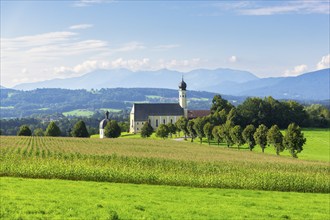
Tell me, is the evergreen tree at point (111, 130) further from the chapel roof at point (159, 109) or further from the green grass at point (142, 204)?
the green grass at point (142, 204)

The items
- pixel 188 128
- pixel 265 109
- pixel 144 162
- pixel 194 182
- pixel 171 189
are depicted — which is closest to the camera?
pixel 171 189

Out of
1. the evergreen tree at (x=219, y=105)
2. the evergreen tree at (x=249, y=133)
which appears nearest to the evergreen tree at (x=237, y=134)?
the evergreen tree at (x=249, y=133)

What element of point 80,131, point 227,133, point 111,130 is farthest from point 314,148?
point 80,131

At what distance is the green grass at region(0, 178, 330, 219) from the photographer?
64.2ft

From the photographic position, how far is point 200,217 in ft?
68.5

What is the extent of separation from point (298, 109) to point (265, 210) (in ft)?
433

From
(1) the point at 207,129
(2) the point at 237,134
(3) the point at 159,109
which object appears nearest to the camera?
(2) the point at 237,134

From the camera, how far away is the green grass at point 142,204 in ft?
64.2

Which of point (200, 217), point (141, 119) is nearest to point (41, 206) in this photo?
point (200, 217)

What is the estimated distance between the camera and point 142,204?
77.5 ft

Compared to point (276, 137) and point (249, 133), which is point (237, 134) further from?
point (276, 137)

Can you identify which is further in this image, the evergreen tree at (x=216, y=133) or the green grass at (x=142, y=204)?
the evergreen tree at (x=216, y=133)

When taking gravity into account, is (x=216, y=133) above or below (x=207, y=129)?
below

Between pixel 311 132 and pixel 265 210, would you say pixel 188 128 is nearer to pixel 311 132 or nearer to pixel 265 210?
pixel 311 132
